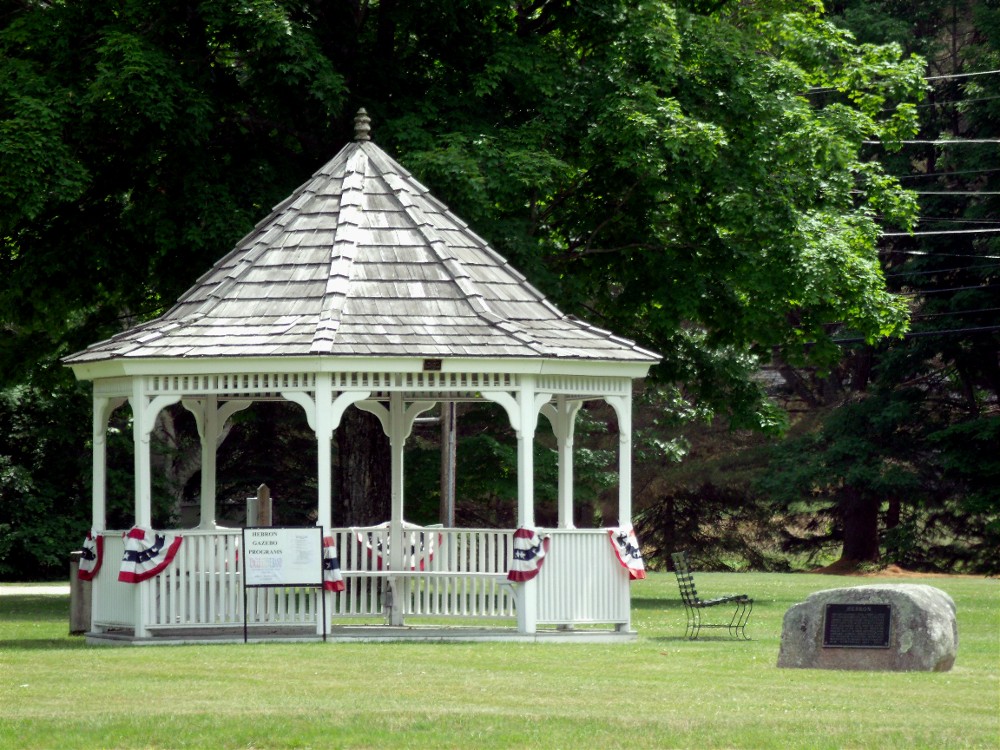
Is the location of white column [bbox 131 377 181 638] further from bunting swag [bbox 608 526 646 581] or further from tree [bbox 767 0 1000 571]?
tree [bbox 767 0 1000 571]

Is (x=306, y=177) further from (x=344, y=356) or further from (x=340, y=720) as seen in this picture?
(x=340, y=720)

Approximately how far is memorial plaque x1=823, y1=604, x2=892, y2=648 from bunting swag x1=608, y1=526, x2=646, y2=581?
4150 millimetres

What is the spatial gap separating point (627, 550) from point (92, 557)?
6198 mm

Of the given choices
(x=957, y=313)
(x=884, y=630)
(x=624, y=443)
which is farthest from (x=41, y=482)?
(x=884, y=630)

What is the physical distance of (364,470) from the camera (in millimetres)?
27516

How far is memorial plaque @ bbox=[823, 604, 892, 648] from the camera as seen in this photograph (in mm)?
16125

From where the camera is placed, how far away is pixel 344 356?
62.1 ft

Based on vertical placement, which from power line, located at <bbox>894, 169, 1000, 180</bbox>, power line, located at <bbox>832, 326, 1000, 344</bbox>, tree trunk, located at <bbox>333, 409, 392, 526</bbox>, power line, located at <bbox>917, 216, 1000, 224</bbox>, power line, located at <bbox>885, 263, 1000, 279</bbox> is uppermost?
power line, located at <bbox>894, 169, 1000, 180</bbox>

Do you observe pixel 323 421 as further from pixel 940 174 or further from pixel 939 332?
pixel 940 174

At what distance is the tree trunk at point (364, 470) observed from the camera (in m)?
27.3

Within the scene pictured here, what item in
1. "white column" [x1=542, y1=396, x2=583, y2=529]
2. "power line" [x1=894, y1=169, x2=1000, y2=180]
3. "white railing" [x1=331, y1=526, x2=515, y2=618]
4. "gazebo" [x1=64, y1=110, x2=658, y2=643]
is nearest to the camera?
"gazebo" [x1=64, y1=110, x2=658, y2=643]

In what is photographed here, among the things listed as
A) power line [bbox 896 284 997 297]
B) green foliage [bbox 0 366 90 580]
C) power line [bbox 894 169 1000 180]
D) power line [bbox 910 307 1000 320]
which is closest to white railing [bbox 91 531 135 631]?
green foliage [bbox 0 366 90 580]

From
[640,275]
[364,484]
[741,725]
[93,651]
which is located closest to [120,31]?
[364,484]

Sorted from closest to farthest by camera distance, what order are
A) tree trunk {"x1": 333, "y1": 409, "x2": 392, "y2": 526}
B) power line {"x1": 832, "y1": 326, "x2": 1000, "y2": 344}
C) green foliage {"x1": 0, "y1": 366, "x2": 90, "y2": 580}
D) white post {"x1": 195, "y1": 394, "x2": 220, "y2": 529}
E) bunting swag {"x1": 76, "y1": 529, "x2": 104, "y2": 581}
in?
1. bunting swag {"x1": 76, "y1": 529, "x2": 104, "y2": 581}
2. white post {"x1": 195, "y1": 394, "x2": 220, "y2": 529}
3. tree trunk {"x1": 333, "y1": 409, "x2": 392, "y2": 526}
4. green foliage {"x1": 0, "y1": 366, "x2": 90, "y2": 580}
5. power line {"x1": 832, "y1": 326, "x2": 1000, "y2": 344}
